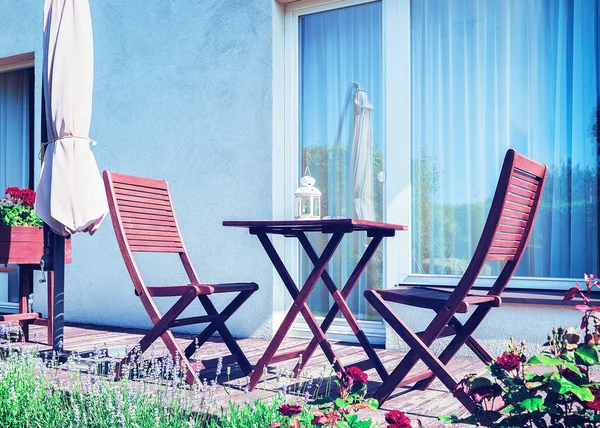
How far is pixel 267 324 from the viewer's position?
5016mm

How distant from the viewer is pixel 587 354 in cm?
185

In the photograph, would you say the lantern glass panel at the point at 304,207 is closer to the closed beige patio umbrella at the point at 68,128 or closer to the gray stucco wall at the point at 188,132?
the closed beige patio umbrella at the point at 68,128

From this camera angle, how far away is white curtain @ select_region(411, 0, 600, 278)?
4223 mm

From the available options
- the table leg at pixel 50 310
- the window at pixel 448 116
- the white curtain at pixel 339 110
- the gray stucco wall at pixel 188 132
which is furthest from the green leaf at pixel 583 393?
the table leg at pixel 50 310

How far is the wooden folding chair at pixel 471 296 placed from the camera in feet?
8.86

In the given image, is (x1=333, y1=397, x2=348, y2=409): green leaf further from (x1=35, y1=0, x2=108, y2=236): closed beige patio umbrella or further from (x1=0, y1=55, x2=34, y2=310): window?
(x1=0, y1=55, x2=34, y2=310): window

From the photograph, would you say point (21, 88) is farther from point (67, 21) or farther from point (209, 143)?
point (67, 21)

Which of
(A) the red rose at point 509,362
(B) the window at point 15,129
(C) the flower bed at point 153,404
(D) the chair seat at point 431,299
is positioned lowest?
(C) the flower bed at point 153,404

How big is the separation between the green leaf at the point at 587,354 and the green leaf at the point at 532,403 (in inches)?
6.9

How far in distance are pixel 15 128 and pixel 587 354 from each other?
6.83m

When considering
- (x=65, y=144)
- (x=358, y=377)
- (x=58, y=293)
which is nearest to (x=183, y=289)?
(x=58, y=293)

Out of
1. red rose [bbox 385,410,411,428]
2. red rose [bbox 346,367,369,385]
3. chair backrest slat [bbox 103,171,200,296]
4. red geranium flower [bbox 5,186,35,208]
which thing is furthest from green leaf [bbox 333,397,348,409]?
red geranium flower [bbox 5,186,35,208]

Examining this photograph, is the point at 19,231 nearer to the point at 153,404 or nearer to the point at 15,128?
the point at 153,404

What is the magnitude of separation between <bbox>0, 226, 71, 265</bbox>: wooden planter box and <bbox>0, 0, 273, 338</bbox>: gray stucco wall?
107cm
